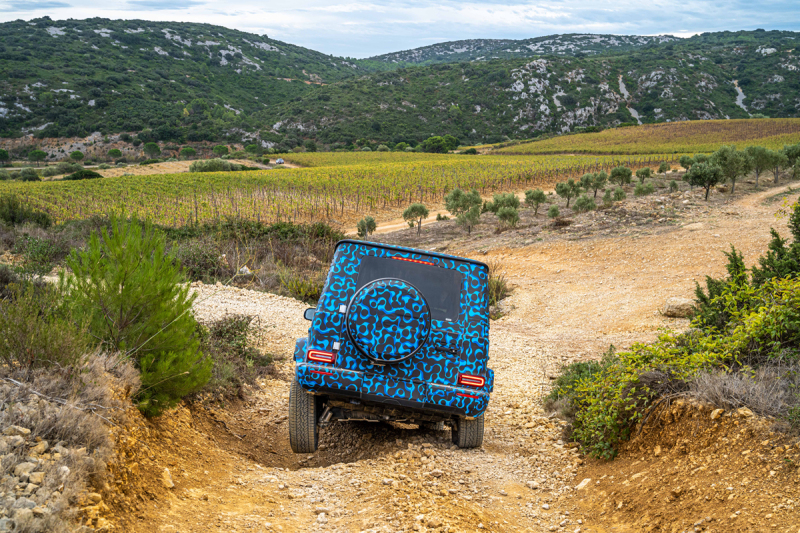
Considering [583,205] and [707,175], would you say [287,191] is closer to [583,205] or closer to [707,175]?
[583,205]

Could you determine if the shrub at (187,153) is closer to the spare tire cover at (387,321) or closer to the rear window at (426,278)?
the rear window at (426,278)

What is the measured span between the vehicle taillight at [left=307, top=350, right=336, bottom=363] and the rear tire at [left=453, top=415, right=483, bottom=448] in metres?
1.54

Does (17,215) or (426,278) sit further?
(17,215)

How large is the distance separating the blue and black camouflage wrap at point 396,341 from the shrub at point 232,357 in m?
2.18

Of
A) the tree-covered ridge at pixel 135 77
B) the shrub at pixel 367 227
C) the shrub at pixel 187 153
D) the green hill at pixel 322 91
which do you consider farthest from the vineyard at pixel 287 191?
the tree-covered ridge at pixel 135 77

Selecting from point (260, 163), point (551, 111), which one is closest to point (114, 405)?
point (260, 163)

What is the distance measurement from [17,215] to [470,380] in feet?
75.4

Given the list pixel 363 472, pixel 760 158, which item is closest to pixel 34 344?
pixel 363 472

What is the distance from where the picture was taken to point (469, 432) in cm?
566

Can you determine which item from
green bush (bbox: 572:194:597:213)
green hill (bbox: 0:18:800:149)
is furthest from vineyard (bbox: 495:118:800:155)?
green bush (bbox: 572:194:597:213)

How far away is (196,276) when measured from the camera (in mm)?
15000

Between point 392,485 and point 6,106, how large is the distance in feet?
361

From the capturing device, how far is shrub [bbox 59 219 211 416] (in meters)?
4.84

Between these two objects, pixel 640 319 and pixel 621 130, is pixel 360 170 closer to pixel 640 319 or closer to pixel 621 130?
pixel 640 319
